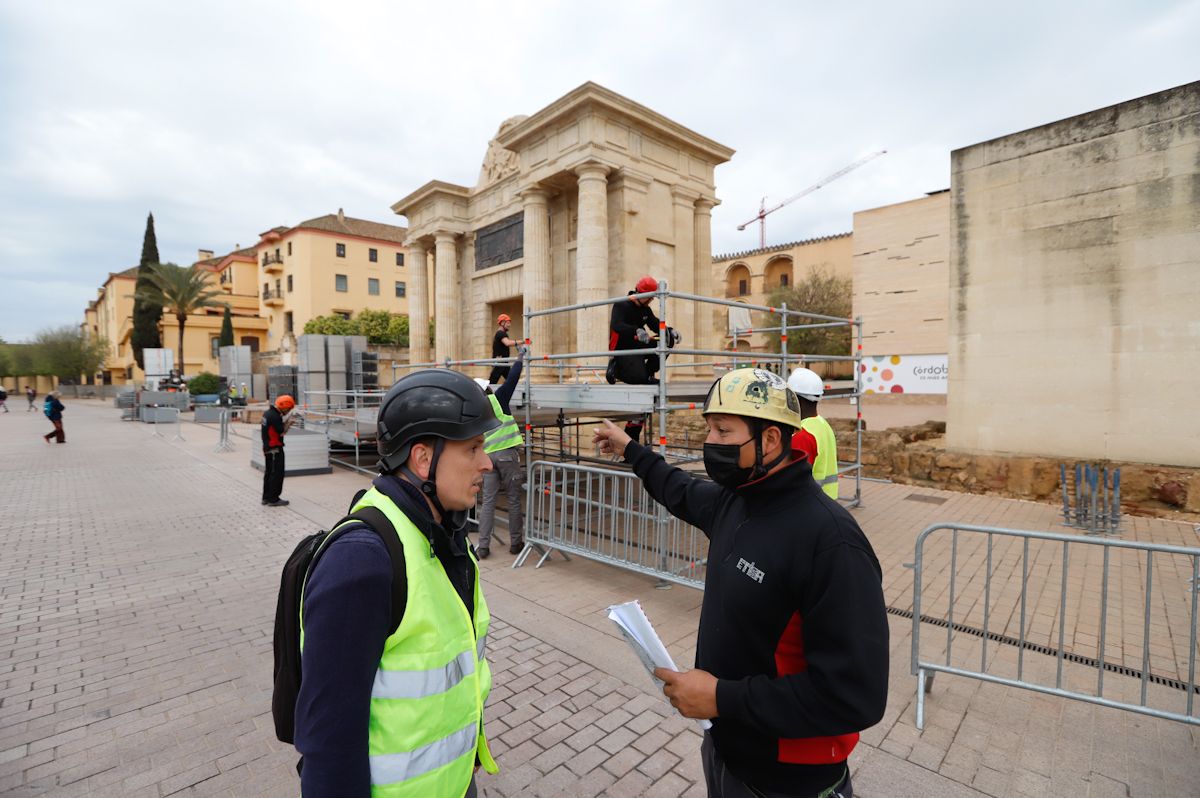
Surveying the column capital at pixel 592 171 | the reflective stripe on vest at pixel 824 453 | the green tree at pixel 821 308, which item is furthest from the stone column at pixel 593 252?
the green tree at pixel 821 308

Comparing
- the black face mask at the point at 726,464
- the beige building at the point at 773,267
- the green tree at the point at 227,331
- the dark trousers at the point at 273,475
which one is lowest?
the dark trousers at the point at 273,475

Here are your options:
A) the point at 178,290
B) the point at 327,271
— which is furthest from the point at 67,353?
the point at 327,271

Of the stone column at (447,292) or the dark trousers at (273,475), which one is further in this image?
the stone column at (447,292)

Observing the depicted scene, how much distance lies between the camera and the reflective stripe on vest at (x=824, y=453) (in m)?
4.97

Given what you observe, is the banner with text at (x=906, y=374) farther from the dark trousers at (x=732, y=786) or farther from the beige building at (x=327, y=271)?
the beige building at (x=327, y=271)

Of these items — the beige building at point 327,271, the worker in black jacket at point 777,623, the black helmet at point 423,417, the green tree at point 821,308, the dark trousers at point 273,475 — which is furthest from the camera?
the beige building at point 327,271

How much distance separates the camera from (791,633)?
1.63 meters

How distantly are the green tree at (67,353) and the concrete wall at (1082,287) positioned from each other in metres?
77.5

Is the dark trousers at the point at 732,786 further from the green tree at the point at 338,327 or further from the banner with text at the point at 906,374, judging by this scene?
the green tree at the point at 338,327

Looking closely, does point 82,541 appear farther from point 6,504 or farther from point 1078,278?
point 1078,278

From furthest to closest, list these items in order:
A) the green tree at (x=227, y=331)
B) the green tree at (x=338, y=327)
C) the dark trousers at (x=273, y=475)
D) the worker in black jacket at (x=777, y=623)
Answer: the green tree at (x=227, y=331)
the green tree at (x=338, y=327)
the dark trousers at (x=273, y=475)
the worker in black jacket at (x=777, y=623)

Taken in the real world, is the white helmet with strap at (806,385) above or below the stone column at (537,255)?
below

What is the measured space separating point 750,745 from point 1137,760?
112 inches

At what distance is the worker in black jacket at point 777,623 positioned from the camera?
1.45 metres
